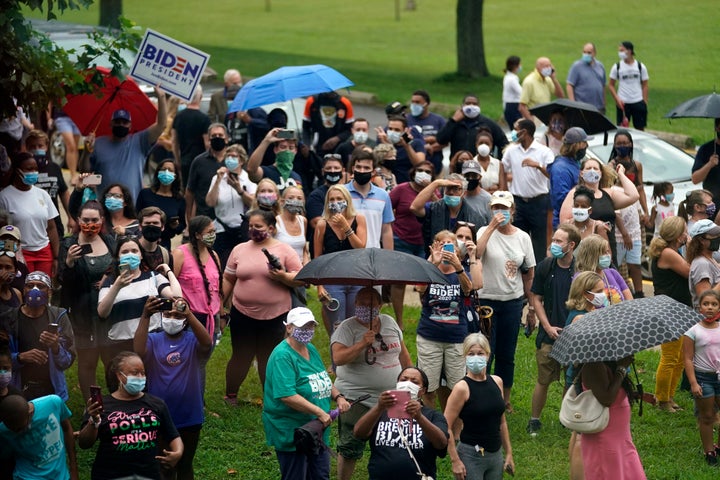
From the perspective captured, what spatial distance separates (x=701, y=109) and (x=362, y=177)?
4715 millimetres

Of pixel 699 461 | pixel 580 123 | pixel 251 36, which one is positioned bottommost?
pixel 251 36

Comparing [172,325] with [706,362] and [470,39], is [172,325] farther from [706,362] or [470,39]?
[470,39]

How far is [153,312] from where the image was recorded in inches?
370

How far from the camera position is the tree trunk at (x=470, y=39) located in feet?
104

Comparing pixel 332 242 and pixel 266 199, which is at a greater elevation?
pixel 266 199

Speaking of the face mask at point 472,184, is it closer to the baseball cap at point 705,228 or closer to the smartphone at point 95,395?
the baseball cap at point 705,228

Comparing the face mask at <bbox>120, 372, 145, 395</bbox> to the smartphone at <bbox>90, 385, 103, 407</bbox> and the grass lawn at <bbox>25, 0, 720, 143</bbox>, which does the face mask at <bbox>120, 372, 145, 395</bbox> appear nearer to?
the smartphone at <bbox>90, 385, 103, 407</bbox>

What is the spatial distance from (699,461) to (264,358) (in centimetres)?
390

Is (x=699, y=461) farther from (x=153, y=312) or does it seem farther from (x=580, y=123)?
(x=580, y=123)

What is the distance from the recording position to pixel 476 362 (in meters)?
9.20

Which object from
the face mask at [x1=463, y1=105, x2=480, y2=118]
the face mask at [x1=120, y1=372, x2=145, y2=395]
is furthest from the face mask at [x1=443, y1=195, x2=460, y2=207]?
the face mask at [x1=120, y1=372, x2=145, y2=395]

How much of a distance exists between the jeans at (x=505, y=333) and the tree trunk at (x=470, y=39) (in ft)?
68.8

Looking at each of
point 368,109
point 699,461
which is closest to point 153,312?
point 699,461

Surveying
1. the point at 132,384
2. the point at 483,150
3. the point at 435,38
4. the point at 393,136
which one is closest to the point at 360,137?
the point at 393,136
